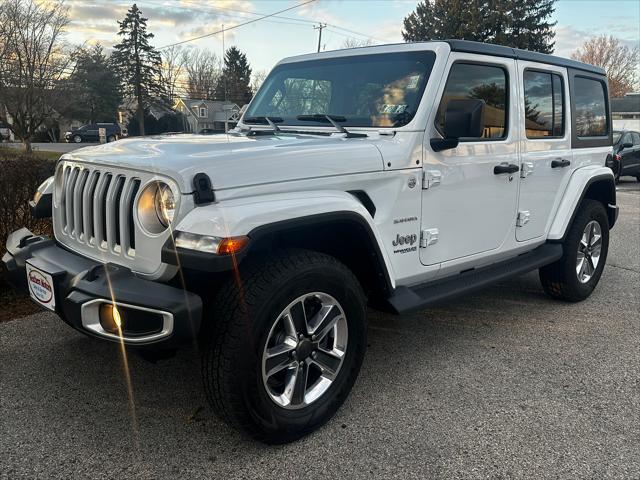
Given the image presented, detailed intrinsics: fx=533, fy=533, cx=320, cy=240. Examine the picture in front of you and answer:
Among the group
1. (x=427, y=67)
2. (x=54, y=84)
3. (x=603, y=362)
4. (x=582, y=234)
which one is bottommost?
(x=603, y=362)

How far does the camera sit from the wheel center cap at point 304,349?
262cm

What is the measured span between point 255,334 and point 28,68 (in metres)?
22.7

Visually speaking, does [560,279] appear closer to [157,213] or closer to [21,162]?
[157,213]

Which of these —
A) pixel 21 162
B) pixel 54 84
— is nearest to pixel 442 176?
pixel 21 162

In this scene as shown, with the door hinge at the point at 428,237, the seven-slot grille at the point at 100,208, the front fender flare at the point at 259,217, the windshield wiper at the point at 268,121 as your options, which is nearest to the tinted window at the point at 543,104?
the door hinge at the point at 428,237

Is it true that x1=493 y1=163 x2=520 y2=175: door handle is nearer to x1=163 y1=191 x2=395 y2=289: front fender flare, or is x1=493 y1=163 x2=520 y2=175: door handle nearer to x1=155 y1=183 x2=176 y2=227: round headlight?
x1=163 y1=191 x2=395 y2=289: front fender flare

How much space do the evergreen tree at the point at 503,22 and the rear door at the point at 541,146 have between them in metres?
30.3

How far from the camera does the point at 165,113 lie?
51781mm

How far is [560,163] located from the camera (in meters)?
4.22

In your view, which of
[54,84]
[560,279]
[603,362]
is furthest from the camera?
[54,84]

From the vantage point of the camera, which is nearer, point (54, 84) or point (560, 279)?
point (560, 279)

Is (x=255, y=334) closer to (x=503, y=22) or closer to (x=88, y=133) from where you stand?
(x=503, y=22)

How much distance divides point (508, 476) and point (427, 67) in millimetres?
2300

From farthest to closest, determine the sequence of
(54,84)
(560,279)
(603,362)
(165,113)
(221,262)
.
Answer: (165,113)
(54,84)
(560,279)
(603,362)
(221,262)
